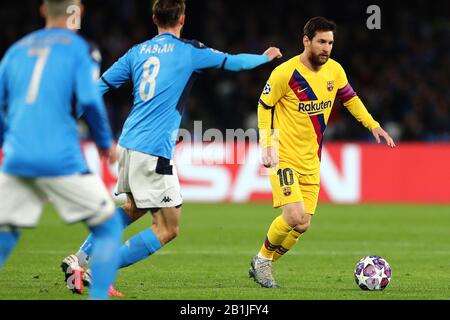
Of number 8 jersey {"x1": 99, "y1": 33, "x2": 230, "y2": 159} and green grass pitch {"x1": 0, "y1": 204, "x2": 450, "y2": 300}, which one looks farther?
green grass pitch {"x1": 0, "y1": 204, "x2": 450, "y2": 300}

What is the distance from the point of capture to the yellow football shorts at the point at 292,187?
823 centimetres

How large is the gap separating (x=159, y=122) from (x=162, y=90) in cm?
25

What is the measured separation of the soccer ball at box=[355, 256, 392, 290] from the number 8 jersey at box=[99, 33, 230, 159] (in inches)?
78.2

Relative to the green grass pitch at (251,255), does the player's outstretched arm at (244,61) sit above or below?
above

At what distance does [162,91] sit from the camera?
7.21 m

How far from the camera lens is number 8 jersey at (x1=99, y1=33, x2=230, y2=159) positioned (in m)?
7.19

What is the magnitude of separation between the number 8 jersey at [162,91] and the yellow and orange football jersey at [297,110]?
3.87ft

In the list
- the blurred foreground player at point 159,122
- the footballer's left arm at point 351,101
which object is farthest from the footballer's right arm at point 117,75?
the footballer's left arm at point 351,101

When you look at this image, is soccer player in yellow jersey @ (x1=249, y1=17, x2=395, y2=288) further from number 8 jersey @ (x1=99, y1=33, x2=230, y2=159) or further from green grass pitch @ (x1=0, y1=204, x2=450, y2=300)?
number 8 jersey @ (x1=99, y1=33, x2=230, y2=159)

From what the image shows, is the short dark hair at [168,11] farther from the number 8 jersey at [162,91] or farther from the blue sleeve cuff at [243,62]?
the blue sleeve cuff at [243,62]

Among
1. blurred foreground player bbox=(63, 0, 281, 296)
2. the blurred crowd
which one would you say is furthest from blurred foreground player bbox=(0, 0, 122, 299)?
the blurred crowd

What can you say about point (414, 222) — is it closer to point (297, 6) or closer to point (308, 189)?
point (308, 189)

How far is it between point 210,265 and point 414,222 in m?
6.16
